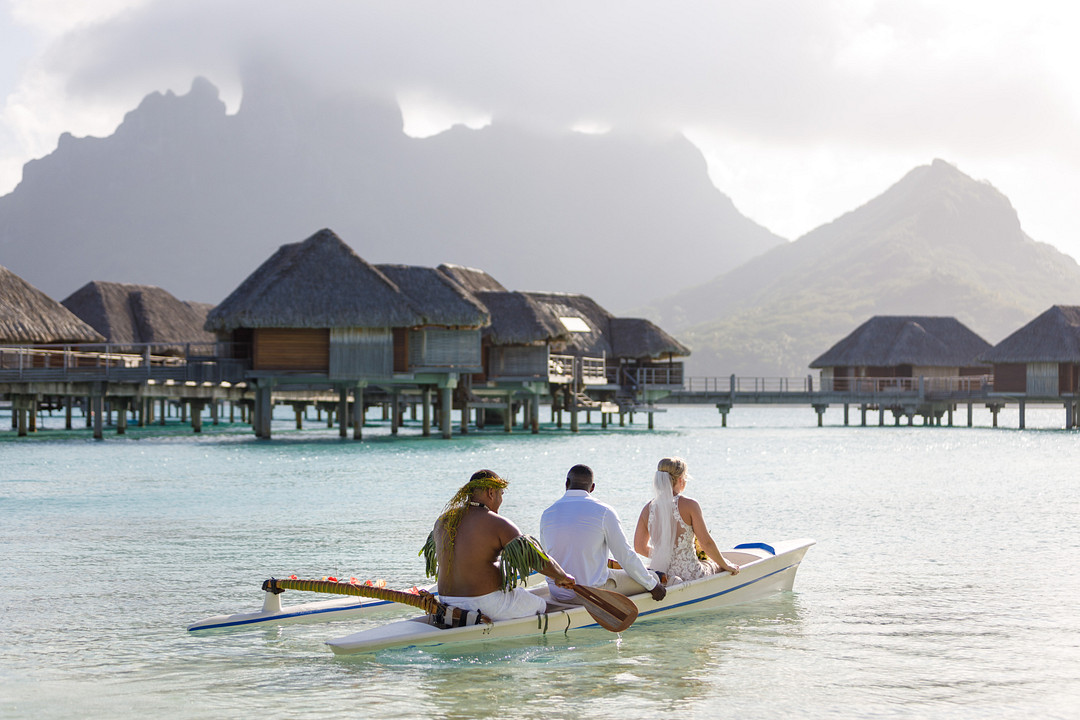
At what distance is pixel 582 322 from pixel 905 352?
18590mm

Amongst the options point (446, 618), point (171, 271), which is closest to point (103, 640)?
point (446, 618)

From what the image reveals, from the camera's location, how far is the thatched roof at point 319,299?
3650 cm

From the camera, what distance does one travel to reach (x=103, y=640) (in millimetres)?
9398

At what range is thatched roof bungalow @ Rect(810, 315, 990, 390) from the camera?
63.1m

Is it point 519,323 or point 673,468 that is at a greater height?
point 519,323

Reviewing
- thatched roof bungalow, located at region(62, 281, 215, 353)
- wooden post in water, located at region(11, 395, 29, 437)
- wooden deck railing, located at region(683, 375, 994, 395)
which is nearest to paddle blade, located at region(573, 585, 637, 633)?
wooden post in water, located at region(11, 395, 29, 437)

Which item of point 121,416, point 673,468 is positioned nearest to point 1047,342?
point 121,416

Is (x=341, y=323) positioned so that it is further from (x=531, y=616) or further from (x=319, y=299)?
(x=531, y=616)

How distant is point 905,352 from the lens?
63.0m

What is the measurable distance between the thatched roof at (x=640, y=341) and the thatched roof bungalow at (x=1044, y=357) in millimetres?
15027

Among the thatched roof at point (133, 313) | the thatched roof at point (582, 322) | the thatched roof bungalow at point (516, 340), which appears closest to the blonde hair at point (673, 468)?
the thatched roof bungalow at point (516, 340)

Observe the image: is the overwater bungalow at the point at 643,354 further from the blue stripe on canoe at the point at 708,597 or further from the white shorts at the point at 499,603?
the white shorts at the point at 499,603

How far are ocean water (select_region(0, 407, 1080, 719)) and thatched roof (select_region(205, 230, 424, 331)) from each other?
1114 cm

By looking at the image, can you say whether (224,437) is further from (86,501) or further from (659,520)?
(659,520)
